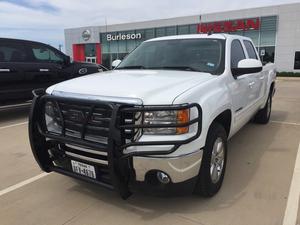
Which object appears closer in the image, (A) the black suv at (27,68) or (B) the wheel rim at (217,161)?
(B) the wheel rim at (217,161)

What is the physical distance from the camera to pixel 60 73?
28.3ft

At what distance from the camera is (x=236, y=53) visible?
453 centimetres

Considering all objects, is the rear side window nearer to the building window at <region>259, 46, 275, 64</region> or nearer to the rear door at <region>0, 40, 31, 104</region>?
the rear door at <region>0, 40, 31, 104</region>

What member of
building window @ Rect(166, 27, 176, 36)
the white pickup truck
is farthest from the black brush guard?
building window @ Rect(166, 27, 176, 36)

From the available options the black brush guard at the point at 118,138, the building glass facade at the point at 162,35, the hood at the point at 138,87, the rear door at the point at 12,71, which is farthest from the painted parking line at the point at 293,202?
the building glass facade at the point at 162,35

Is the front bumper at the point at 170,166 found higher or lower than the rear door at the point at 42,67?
lower

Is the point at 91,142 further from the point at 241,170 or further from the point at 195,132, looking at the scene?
the point at 241,170

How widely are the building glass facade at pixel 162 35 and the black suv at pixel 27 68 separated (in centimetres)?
2373

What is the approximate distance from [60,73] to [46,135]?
5.73m

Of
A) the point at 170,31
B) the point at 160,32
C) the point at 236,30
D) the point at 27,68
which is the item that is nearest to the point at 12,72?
the point at 27,68

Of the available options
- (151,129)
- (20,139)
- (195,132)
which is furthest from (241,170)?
(20,139)

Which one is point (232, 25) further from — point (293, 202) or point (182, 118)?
→ point (182, 118)

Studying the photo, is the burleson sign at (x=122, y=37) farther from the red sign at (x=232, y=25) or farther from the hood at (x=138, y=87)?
the hood at (x=138, y=87)

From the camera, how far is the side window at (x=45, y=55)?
8.13 meters
